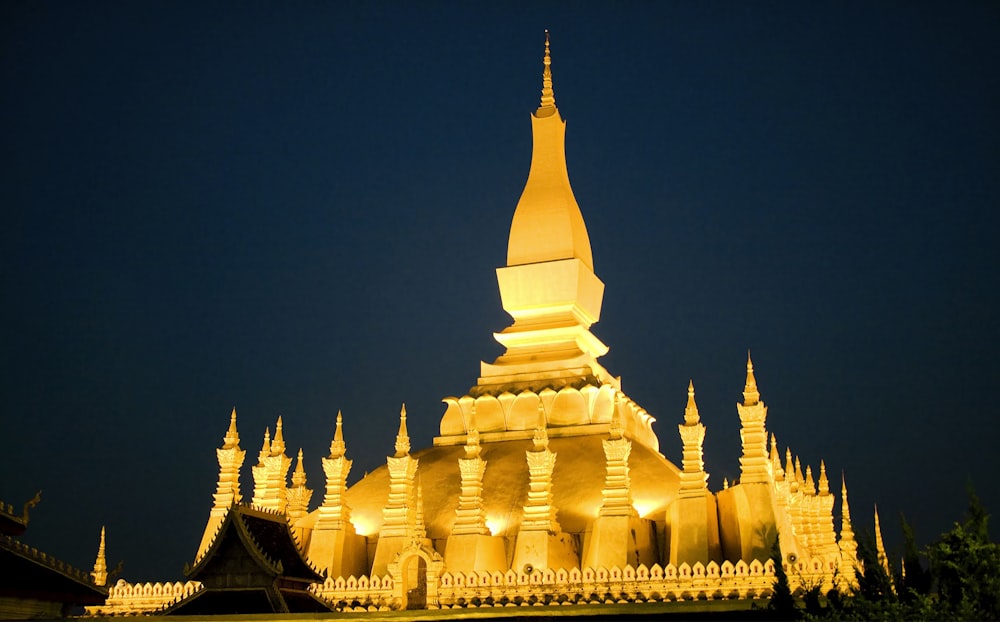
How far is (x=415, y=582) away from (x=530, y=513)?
9.34ft

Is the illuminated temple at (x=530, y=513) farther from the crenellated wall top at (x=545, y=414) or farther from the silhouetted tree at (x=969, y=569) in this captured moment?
the silhouetted tree at (x=969, y=569)

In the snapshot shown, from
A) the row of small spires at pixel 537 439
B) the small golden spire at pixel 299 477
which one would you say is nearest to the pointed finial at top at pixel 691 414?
the row of small spires at pixel 537 439

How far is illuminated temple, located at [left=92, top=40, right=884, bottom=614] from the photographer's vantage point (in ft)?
74.1

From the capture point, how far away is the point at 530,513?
2580cm

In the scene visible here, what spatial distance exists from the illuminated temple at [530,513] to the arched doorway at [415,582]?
0.03 metres

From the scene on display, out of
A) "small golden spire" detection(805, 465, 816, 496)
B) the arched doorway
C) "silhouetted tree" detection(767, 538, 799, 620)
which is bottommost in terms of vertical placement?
"silhouetted tree" detection(767, 538, 799, 620)

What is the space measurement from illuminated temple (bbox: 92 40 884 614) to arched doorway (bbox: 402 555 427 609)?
34 mm

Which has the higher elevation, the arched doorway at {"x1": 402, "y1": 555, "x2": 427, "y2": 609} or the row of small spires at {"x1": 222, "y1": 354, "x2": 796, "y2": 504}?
the row of small spires at {"x1": 222, "y1": 354, "x2": 796, "y2": 504}

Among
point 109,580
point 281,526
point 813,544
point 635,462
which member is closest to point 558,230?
point 635,462

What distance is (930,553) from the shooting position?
1430cm

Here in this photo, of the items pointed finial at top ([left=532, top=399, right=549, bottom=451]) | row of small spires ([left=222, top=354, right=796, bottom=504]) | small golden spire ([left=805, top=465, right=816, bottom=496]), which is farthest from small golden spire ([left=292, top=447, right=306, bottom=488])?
small golden spire ([left=805, top=465, right=816, bottom=496])

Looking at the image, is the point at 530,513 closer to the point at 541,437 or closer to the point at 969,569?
the point at 541,437

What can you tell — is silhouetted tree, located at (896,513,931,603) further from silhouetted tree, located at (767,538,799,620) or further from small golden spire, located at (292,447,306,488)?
small golden spire, located at (292,447,306,488)

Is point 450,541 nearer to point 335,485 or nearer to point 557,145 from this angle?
point 335,485
